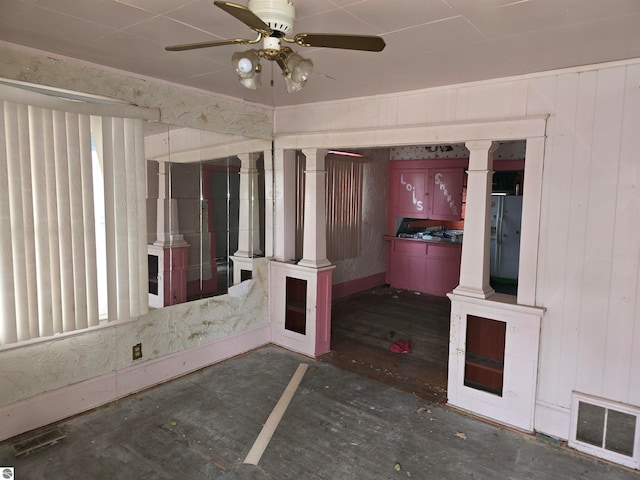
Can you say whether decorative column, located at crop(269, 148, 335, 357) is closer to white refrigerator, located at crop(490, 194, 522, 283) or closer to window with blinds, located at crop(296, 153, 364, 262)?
window with blinds, located at crop(296, 153, 364, 262)

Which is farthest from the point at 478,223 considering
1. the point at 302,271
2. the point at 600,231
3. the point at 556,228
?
the point at 302,271

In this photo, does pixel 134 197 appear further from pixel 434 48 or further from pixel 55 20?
pixel 434 48

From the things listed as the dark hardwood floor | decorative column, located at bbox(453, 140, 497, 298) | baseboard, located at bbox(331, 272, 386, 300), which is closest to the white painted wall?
decorative column, located at bbox(453, 140, 497, 298)

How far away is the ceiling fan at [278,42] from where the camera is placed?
1.71m

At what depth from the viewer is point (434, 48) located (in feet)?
8.46

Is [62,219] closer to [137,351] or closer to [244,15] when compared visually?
[137,351]

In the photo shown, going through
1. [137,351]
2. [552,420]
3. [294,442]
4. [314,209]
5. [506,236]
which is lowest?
[294,442]

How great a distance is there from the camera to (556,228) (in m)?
2.99

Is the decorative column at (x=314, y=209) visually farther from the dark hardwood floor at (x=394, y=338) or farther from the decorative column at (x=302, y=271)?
the dark hardwood floor at (x=394, y=338)

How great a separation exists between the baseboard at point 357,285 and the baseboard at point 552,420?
151 inches

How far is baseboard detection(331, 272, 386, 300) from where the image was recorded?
6766 millimetres

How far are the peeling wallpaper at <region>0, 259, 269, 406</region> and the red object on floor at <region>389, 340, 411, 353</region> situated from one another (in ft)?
4.74

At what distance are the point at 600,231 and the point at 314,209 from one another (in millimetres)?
2489

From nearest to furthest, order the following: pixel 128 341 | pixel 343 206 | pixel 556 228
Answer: pixel 556 228 → pixel 128 341 → pixel 343 206
